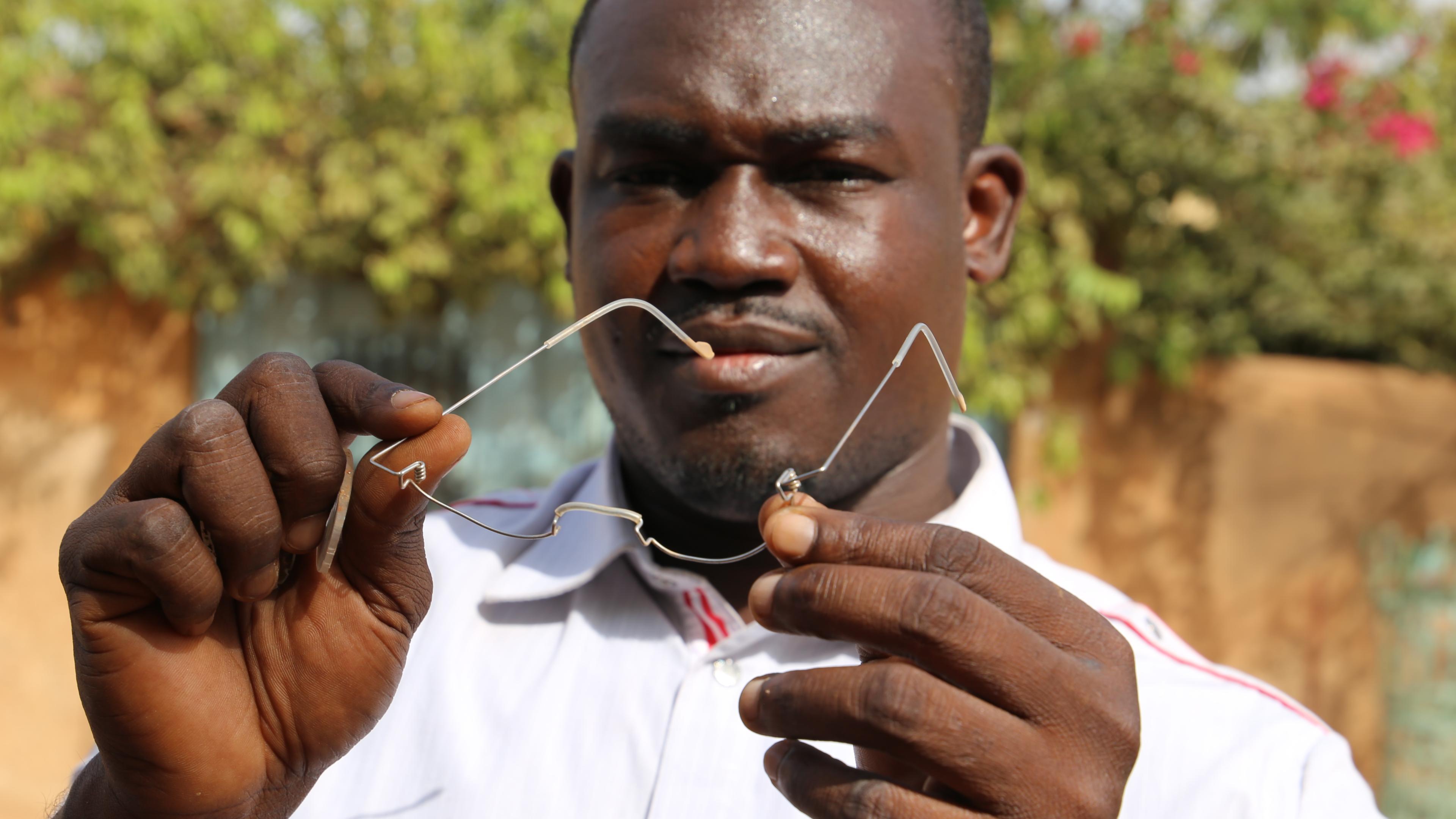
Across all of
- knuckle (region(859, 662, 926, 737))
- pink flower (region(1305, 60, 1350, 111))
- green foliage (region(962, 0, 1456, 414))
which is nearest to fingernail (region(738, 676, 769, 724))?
knuckle (region(859, 662, 926, 737))

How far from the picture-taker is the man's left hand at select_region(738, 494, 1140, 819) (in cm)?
108

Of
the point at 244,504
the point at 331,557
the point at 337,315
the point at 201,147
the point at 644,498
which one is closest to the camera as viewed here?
the point at 244,504

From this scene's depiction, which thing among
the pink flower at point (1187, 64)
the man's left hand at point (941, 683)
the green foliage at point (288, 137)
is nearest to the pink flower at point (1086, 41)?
the pink flower at point (1187, 64)

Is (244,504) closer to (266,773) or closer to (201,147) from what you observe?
(266,773)

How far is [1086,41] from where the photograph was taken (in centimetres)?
541

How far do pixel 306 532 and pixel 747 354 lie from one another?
81 cm

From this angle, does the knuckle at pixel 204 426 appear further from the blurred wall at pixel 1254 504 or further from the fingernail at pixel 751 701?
the blurred wall at pixel 1254 504

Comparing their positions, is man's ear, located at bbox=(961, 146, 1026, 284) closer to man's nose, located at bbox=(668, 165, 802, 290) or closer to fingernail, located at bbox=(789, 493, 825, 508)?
man's nose, located at bbox=(668, 165, 802, 290)

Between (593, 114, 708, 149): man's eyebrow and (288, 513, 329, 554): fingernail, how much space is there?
926mm

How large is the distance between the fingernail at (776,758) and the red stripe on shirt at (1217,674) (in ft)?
3.07

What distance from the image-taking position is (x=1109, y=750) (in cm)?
112

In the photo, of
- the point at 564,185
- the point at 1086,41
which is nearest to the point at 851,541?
the point at 564,185

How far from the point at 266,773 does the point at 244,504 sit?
430mm

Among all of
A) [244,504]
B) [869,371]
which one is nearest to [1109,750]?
[869,371]
